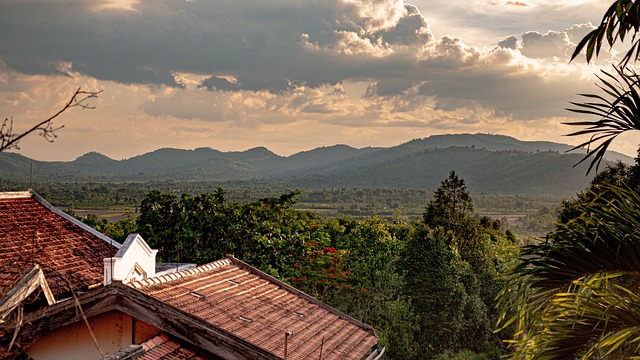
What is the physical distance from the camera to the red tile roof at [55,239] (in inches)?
428

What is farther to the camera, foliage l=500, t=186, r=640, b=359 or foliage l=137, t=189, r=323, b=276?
foliage l=137, t=189, r=323, b=276

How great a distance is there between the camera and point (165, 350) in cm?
621

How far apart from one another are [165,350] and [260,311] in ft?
7.63

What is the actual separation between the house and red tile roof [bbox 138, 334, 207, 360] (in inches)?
0.5

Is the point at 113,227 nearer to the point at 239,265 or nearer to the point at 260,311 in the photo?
the point at 239,265

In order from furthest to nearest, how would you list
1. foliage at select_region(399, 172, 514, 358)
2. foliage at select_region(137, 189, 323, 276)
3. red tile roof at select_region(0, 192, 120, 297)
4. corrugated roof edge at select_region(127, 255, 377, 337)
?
foliage at select_region(399, 172, 514, 358) < foliage at select_region(137, 189, 323, 276) < red tile roof at select_region(0, 192, 120, 297) < corrugated roof edge at select_region(127, 255, 377, 337)

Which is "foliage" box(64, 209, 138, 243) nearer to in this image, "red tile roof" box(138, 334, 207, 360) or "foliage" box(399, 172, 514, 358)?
"foliage" box(399, 172, 514, 358)

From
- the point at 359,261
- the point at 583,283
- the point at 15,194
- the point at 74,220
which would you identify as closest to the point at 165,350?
the point at 583,283

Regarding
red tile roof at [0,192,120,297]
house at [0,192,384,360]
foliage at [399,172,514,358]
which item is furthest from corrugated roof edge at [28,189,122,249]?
foliage at [399,172,514,358]

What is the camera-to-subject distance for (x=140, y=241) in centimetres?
1187

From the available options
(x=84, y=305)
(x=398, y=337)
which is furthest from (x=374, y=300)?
(x=84, y=305)

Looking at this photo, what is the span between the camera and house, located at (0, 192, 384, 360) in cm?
618

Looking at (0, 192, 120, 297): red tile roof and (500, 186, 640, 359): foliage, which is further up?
(500, 186, 640, 359): foliage

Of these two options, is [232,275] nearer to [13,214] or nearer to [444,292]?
[13,214]
